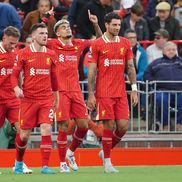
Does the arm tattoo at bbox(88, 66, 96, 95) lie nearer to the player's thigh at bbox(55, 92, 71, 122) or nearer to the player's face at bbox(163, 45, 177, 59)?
the player's thigh at bbox(55, 92, 71, 122)

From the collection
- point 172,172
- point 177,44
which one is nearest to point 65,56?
point 172,172

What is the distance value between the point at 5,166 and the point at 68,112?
286 cm

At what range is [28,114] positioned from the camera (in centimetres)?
1622

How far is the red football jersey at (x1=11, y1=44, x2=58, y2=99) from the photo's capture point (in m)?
16.1

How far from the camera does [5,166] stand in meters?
19.5

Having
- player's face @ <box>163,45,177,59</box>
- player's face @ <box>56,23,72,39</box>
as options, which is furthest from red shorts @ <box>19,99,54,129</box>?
player's face @ <box>163,45,177,59</box>

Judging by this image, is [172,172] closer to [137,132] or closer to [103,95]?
[103,95]

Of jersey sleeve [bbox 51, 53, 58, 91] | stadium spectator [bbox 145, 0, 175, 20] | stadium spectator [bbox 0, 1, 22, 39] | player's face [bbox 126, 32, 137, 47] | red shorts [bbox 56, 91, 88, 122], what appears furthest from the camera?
stadium spectator [bbox 145, 0, 175, 20]

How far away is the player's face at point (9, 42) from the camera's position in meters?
16.6

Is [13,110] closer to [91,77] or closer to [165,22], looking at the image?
[91,77]

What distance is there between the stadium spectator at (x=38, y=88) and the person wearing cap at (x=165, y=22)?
20.9 ft

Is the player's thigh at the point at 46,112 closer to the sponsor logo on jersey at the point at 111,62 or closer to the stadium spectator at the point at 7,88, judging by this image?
the stadium spectator at the point at 7,88

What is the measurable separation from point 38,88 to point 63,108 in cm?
102

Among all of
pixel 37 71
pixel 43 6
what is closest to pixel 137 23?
pixel 43 6
